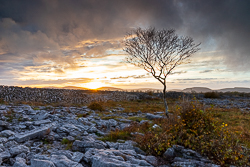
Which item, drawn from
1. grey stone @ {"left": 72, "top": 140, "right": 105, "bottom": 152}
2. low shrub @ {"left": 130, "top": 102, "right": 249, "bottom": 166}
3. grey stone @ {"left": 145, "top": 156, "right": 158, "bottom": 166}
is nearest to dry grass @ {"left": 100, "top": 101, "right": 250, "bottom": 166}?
low shrub @ {"left": 130, "top": 102, "right": 249, "bottom": 166}

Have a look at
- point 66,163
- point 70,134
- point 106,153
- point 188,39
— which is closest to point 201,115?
point 106,153

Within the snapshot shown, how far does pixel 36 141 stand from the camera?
6.92 meters

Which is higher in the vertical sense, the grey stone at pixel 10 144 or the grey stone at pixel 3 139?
the grey stone at pixel 3 139

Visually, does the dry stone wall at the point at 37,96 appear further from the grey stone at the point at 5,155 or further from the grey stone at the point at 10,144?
the grey stone at the point at 5,155

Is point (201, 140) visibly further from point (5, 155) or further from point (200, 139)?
point (5, 155)

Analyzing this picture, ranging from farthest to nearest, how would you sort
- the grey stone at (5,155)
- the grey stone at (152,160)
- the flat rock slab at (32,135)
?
the flat rock slab at (32,135)
the grey stone at (152,160)
the grey stone at (5,155)

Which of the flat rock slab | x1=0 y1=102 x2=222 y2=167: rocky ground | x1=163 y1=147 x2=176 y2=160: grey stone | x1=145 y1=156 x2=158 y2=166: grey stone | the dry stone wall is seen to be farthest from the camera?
the dry stone wall

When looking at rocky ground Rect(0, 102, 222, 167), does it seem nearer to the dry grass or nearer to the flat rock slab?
the flat rock slab

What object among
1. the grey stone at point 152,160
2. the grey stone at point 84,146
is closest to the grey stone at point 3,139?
the grey stone at point 84,146

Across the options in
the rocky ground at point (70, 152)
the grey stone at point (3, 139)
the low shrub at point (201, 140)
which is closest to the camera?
the rocky ground at point (70, 152)

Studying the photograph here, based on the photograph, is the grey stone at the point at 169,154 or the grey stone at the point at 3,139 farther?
the grey stone at the point at 3,139

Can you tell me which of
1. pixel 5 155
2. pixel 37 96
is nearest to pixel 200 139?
pixel 5 155

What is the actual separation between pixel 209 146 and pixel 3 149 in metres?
7.82

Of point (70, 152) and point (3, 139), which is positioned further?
point (3, 139)
